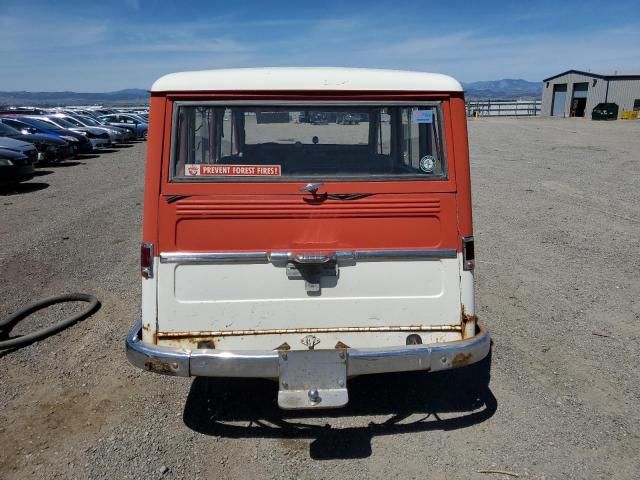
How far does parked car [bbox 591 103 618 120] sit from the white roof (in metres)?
50.9

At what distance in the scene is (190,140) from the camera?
11.7ft

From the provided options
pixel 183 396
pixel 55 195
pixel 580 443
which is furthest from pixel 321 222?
pixel 55 195

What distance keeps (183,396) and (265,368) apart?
46.0 inches

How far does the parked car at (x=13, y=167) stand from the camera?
12359 millimetres

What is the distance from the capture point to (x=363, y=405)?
4.06 meters

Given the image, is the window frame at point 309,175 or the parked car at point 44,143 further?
the parked car at point 44,143

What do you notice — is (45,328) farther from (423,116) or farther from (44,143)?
(44,143)

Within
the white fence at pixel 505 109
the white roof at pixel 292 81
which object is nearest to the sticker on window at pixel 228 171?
the white roof at pixel 292 81

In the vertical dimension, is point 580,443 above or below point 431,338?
below

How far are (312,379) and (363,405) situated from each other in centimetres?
94

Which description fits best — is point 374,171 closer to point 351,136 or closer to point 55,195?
point 351,136

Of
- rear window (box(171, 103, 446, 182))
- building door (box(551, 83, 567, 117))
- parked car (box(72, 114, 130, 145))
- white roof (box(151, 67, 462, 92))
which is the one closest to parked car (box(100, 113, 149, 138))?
parked car (box(72, 114, 130, 145))

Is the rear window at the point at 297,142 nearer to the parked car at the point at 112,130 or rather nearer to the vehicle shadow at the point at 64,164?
the vehicle shadow at the point at 64,164

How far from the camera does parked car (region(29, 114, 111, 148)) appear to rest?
2216cm
